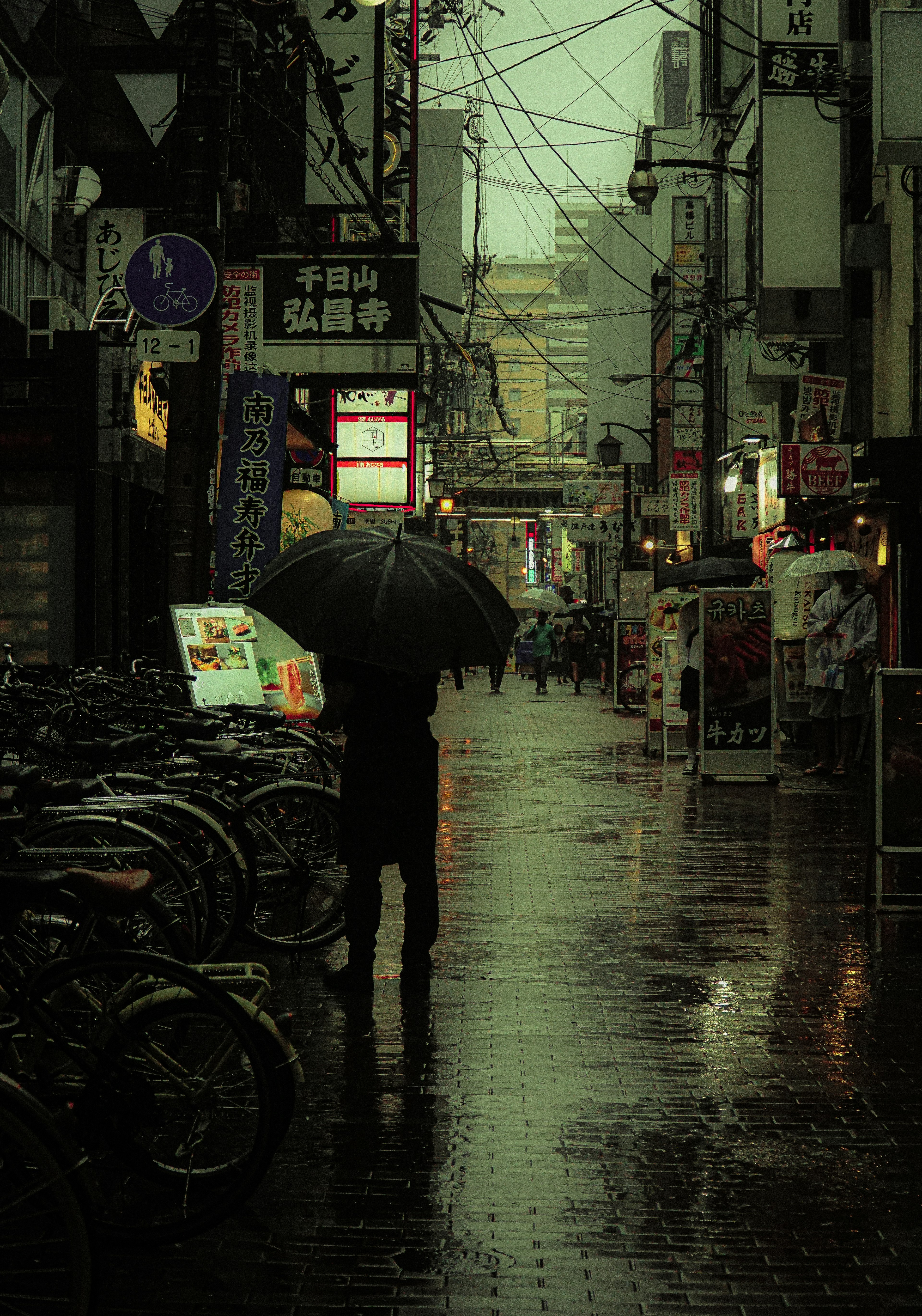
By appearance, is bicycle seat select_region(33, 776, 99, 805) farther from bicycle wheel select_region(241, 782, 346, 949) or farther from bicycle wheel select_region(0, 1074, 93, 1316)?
bicycle wheel select_region(241, 782, 346, 949)

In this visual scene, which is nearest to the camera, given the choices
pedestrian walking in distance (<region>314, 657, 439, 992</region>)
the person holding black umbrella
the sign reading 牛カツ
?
the person holding black umbrella

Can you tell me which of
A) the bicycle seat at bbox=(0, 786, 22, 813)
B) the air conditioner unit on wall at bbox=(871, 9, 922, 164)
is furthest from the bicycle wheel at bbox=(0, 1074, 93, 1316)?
the air conditioner unit on wall at bbox=(871, 9, 922, 164)

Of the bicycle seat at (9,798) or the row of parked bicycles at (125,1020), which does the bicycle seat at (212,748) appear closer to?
the row of parked bicycles at (125,1020)

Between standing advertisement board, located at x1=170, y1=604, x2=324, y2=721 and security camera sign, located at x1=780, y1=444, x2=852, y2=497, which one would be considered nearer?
standing advertisement board, located at x1=170, y1=604, x2=324, y2=721

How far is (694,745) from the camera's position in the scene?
18297 mm

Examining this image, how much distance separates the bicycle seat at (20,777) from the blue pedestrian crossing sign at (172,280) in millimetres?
7198

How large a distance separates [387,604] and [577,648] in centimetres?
3643

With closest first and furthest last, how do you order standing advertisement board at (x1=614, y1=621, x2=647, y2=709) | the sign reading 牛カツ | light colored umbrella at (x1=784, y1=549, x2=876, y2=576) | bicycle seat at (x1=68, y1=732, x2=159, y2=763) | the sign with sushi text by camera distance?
bicycle seat at (x1=68, y1=732, x2=159, y2=763) < the sign with sushi text < the sign reading 牛カツ < light colored umbrella at (x1=784, y1=549, x2=876, y2=576) < standing advertisement board at (x1=614, y1=621, x2=647, y2=709)

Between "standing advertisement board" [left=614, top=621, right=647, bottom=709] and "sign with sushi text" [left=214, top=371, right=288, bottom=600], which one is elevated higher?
"sign with sushi text" [left=214, top=371, right=288, bottom=600]

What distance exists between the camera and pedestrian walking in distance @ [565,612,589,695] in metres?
42.5

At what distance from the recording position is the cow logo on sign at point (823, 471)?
1897 centimetres

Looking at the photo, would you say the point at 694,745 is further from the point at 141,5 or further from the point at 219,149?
the point at 141,5

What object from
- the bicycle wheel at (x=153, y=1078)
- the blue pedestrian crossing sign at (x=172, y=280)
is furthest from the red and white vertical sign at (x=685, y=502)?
the bicycle wheel at (x=153, y=1078)

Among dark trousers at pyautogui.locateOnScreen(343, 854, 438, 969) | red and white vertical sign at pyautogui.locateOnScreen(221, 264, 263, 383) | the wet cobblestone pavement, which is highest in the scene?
red and white vertical sign at pyautogui.locateOnScreen(221, 264, 263, 383)
